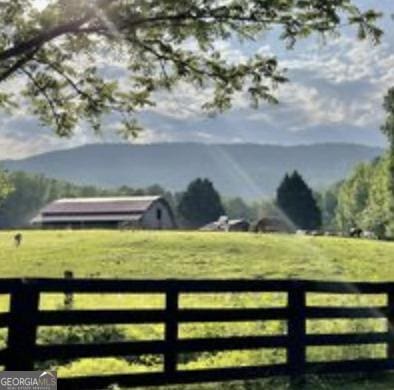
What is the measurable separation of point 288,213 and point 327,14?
138426 millimetres

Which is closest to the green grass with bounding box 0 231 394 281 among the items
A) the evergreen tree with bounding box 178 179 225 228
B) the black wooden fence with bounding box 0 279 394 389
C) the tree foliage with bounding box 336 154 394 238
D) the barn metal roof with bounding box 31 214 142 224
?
the black wooden fence with bounding box 0 279 394 389

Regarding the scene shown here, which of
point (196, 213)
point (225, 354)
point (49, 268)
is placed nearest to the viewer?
point (225, 354)

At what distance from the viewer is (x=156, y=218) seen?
13038 cm

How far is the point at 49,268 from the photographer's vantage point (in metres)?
49.3

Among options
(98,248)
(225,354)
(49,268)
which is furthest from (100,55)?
(98,248)

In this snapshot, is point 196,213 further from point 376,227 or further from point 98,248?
point 98,248

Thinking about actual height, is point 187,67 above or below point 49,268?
above

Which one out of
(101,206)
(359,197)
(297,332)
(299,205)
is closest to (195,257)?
(297,332)

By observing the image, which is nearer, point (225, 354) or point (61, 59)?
point (225, 354)

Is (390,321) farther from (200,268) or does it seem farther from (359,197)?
(359,197)

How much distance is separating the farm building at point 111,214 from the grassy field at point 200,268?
50.4 metres

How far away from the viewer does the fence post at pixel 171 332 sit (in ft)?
40.9

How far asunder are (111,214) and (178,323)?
4705 inches

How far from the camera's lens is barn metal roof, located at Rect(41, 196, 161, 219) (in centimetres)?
12901
